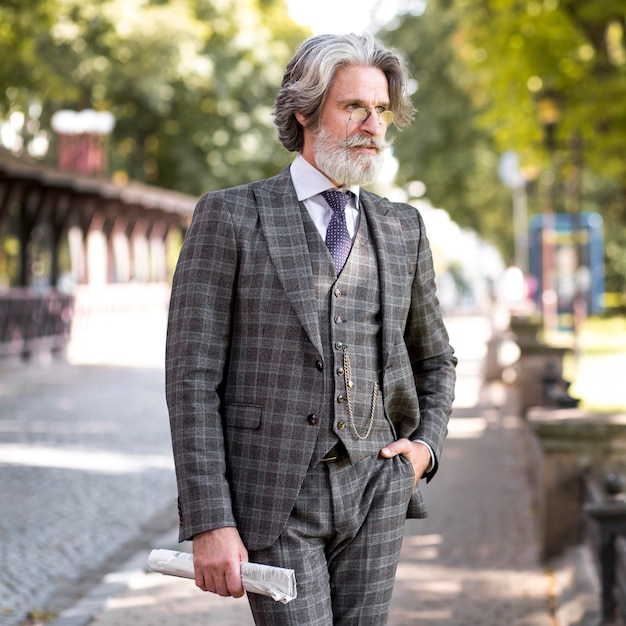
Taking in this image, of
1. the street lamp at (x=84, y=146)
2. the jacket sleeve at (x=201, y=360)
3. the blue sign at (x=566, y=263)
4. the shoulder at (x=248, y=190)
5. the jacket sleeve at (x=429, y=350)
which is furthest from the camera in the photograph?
the blue sign at (x=566, y=263)

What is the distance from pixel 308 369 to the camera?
279 cm

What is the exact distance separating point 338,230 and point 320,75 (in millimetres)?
367

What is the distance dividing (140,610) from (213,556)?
348 centimetres

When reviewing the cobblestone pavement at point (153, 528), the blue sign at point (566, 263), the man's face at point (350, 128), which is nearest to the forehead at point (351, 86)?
the man's face at point (350, 128)

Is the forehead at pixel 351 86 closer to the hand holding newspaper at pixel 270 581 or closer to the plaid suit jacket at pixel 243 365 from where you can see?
the plaid suit jacket at pixel 243 365

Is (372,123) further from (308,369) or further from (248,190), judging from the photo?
(308,369)

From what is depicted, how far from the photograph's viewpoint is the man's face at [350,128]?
2.92 meters

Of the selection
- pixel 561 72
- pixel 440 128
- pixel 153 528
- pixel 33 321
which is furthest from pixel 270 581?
pixel 440 128

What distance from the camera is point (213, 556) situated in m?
2.65

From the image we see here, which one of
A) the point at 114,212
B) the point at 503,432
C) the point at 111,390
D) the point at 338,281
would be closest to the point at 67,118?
the point at 114,212

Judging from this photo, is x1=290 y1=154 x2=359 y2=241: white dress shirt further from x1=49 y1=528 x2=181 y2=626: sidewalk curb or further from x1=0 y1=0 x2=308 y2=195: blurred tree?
x1=0 y1=0 x2=308 y2=195: blurred tree

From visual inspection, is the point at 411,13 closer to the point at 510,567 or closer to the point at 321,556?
the point at 510,567

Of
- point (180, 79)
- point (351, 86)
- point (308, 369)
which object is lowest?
point (308, 369)

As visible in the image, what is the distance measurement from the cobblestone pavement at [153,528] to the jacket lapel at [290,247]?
325 cm
